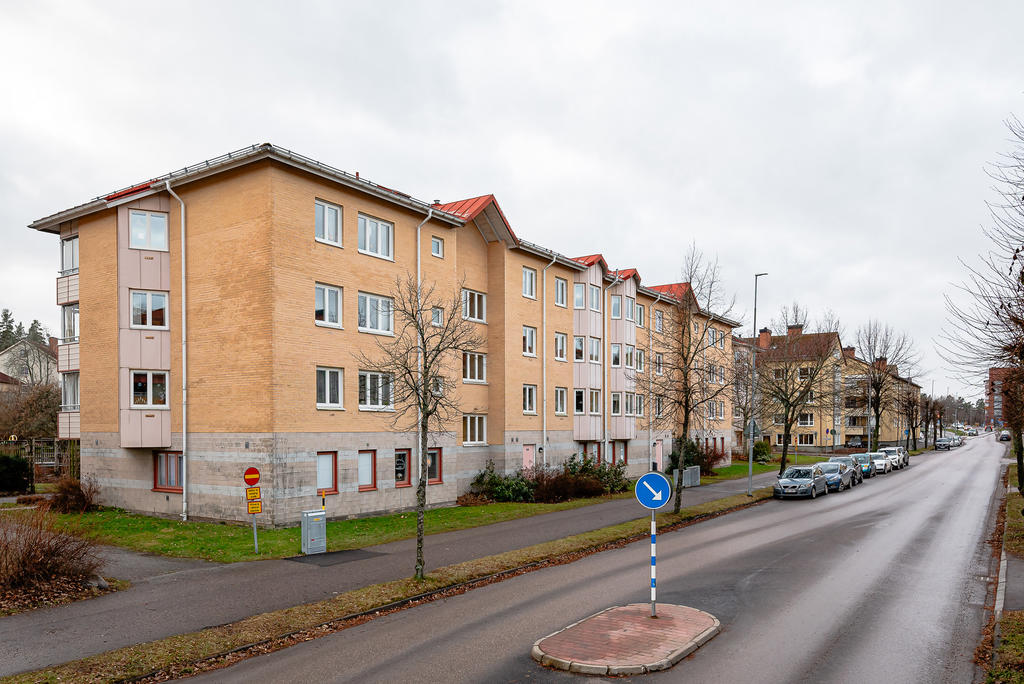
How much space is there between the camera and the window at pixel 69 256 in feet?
87.6

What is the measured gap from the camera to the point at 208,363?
22.5 m

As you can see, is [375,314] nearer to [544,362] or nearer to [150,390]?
[150,390]

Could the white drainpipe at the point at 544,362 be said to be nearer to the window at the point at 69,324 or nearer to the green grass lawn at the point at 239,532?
the green grass lawn at the point at 239,532

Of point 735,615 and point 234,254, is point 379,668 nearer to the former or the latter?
point 735,615

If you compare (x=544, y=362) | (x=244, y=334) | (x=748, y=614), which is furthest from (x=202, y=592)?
(x=544, y=362)

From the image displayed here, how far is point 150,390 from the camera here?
76.9ft

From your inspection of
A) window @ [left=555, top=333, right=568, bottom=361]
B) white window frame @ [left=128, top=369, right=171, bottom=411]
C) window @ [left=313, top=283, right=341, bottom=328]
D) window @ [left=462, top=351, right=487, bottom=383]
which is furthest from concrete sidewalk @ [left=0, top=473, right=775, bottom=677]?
window @ [left=555, top=333, right=568, bottom=361]

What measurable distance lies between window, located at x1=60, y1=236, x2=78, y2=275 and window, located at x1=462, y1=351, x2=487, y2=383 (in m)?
15.3

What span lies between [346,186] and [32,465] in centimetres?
2241

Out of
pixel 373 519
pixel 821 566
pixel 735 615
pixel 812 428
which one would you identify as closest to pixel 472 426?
pixel 373 519

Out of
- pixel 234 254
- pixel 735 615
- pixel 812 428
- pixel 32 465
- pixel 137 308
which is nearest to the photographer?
pixel 735 615

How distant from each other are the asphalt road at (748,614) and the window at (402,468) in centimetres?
954

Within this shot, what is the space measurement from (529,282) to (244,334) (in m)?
15.4

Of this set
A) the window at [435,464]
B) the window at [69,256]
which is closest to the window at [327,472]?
the window at [435,464]
